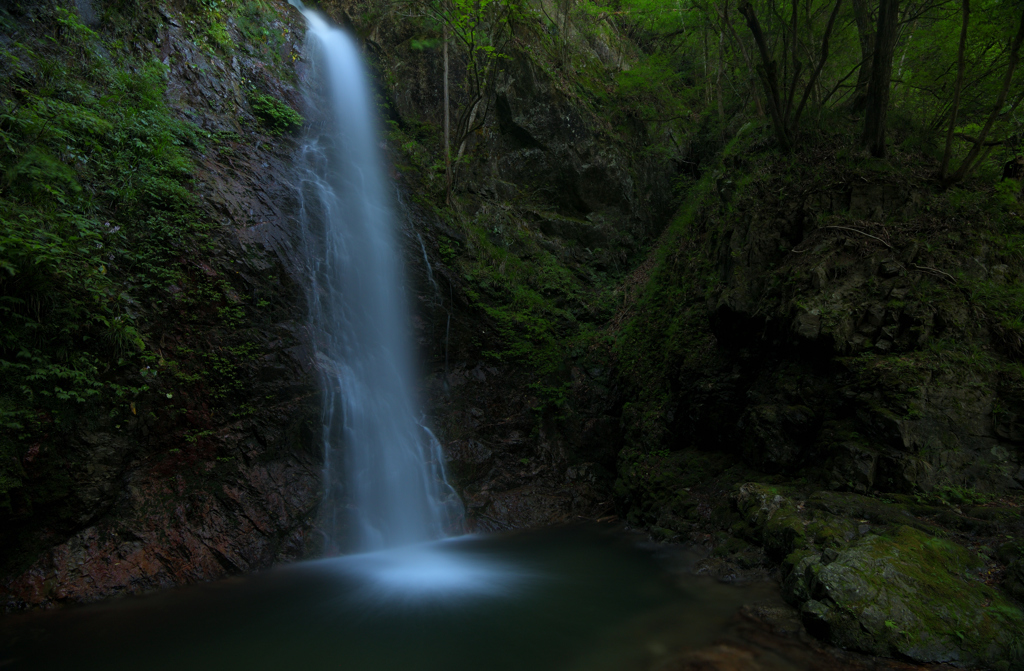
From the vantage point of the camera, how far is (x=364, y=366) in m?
8.73

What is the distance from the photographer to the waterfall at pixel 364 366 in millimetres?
7656

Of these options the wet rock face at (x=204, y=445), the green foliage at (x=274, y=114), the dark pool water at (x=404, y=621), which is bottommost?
the dark pool water at (x=404, y=621)

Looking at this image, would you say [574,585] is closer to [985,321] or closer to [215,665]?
[215,665]

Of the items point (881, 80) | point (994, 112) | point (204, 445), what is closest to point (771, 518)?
point (994, 112)

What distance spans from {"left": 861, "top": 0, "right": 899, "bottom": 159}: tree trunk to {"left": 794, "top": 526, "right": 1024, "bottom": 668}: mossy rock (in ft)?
19.8

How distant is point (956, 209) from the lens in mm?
6574

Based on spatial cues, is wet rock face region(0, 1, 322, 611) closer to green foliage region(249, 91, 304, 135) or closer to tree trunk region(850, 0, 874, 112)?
green foliage region(249, 91, 304, 135)

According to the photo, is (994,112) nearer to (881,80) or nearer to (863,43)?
(881,80)

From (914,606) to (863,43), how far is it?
9.41 meters

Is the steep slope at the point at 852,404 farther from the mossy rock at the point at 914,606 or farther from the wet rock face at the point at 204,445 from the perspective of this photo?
the wet rock face at the point at 204,445

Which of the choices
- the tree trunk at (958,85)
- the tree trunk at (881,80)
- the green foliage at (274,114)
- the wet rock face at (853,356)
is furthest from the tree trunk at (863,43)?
the green foliage at (274,114)

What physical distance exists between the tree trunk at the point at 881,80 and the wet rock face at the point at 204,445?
9.46 m

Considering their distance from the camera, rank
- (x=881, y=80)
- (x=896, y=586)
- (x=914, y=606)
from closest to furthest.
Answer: (x=914, y=606) < (x=896, y=586) < (x=881, y=80)

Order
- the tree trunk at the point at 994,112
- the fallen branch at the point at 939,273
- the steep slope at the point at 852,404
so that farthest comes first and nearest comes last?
the fallen branch at the point at 939,273
the tree trunk at the point at 994,112
the steep slope at the point at 852,404
